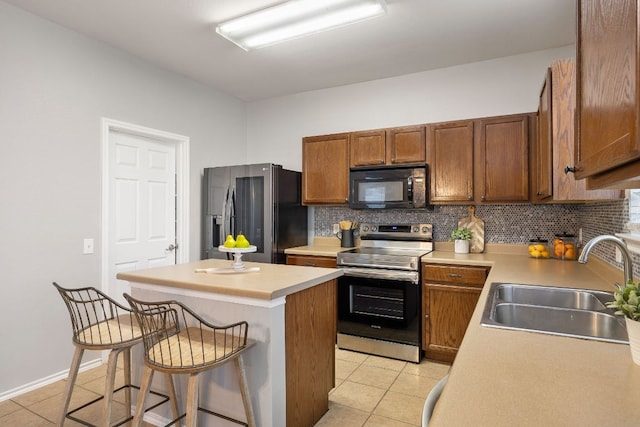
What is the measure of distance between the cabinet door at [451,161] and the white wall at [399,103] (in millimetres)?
340

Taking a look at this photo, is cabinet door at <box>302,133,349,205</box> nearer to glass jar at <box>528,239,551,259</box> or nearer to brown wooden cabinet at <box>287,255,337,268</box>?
brown wooden cabinet at <box>287,255,337,268</box>

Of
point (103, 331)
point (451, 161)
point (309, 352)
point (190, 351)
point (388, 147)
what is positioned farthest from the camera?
Answer: point (388, 147)

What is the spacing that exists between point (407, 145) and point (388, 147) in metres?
0.18

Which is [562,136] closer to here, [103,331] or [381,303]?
[381,303]

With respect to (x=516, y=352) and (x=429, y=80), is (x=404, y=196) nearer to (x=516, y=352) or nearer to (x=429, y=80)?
(x=429, y=80)

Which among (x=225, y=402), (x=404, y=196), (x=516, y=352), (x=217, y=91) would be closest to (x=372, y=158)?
(x=404, y=196)

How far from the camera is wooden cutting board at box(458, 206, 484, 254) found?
3432 mm

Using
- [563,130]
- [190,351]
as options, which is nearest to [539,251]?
[563,130]

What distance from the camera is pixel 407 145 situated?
349cm

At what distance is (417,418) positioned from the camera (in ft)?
7.34

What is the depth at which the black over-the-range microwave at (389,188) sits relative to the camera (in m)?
3.37

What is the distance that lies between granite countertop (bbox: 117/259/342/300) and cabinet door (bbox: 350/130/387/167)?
170 cm

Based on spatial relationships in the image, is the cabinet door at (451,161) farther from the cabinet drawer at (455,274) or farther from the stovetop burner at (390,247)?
the cabinet drawer at (455,274)

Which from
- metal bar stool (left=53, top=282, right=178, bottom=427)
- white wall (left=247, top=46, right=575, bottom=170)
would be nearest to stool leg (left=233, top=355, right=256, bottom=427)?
metal bar stool (left=53, top=282, right=178, bottom=427)
